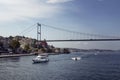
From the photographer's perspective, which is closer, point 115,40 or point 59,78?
point 59,78

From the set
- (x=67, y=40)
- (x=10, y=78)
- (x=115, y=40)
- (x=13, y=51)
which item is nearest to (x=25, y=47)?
(x=13, y=51)

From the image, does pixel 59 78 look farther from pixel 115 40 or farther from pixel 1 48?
pixel 1 48

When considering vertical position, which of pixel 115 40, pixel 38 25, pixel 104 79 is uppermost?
pixel 38 25

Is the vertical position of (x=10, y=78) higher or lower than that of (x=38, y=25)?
lower

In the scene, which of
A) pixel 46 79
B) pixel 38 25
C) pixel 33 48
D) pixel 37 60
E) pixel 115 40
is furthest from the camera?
pixel 33 48

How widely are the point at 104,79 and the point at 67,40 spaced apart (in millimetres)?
93744

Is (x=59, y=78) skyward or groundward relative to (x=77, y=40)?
groundward

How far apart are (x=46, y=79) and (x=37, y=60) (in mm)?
41600

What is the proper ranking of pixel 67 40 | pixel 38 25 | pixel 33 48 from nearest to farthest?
pixel 67 40, pixel 38 25, pixel 33 48

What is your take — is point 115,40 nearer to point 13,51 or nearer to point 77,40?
point 77,40

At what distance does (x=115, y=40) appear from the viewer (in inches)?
4862

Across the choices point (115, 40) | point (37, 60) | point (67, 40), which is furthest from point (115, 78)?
point (67, 40)

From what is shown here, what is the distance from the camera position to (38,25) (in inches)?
6383

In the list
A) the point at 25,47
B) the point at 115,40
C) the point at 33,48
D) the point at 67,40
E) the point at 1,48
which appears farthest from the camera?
the point at 33,48
